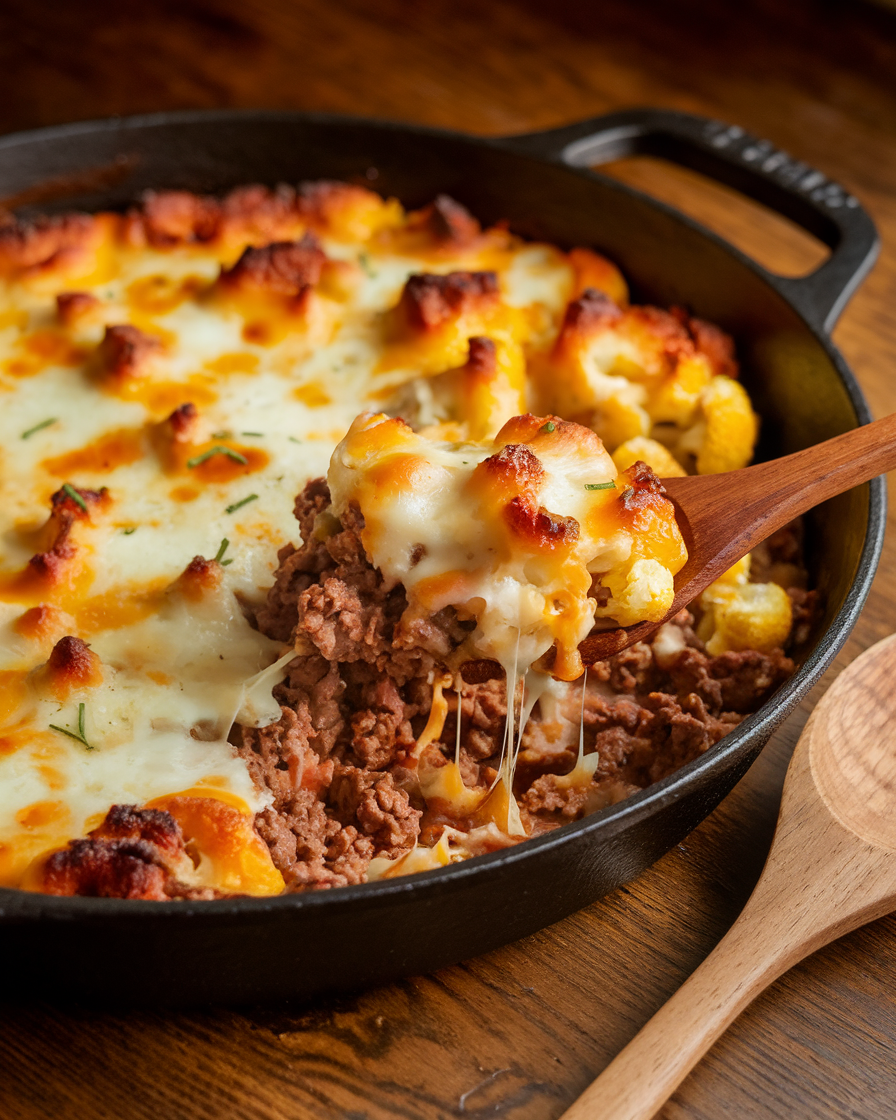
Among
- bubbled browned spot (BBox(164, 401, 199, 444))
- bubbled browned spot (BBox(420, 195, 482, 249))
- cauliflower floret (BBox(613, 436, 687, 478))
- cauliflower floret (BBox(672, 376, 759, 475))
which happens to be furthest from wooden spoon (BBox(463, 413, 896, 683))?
bubbled browned spot (BBox(420, 195, 482, 249))

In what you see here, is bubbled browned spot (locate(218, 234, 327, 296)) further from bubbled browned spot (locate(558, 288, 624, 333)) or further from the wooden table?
the wooden table

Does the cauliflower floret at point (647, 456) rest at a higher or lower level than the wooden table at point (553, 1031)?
higher

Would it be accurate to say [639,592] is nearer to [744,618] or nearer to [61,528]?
[744,618]

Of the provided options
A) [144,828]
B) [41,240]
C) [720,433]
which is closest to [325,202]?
[41,240]

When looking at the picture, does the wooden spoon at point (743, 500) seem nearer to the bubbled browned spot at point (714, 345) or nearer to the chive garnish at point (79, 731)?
the chive garnish at point (79, 731)

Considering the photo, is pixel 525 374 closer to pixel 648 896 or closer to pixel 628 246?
pixel 628 246

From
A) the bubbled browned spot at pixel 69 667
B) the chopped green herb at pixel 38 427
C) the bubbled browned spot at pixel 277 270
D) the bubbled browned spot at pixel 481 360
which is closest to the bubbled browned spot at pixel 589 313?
the bubbled browned spot at pixel 481 360

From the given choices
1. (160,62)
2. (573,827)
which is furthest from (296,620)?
(160,62)
